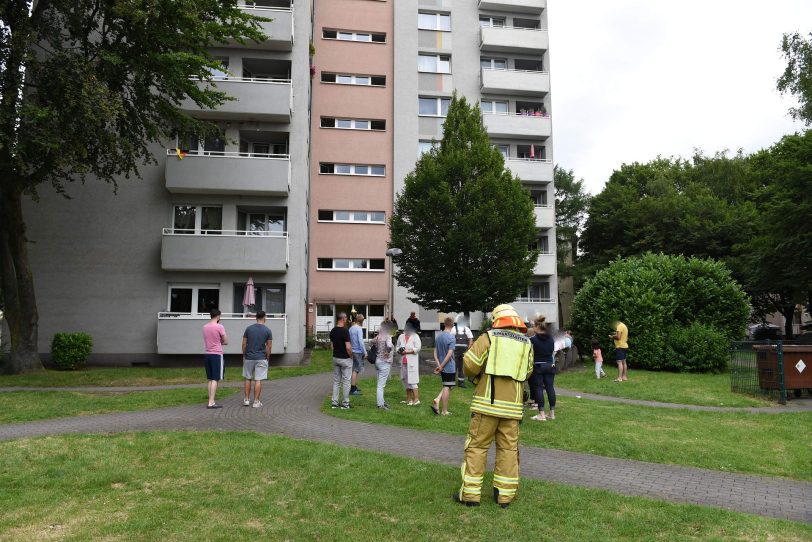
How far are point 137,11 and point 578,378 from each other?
15.9 m

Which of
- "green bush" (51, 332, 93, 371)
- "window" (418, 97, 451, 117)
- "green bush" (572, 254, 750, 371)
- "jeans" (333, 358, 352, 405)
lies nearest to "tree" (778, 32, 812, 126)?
"green bush" (572, 254, 750, 371)

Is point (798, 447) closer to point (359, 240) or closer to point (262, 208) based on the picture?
point (262, 208)

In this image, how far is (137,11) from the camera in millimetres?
14828

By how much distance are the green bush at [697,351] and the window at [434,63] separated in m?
22.0

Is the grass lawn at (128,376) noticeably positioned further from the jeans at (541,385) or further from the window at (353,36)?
the window at (353,36)

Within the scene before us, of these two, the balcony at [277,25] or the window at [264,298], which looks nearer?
the window at [264,298]

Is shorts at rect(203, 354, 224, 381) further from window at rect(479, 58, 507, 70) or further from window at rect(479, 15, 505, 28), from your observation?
window at rect(479, 15, 505, 28)

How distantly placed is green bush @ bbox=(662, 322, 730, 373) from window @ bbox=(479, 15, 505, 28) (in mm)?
24291

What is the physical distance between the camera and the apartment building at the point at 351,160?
100 feet

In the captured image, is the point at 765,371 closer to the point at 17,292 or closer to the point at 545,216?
the point at 17,292

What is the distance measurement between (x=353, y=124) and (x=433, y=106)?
5308mm

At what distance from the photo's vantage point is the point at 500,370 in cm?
574

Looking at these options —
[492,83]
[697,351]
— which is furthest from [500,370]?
[492,83]

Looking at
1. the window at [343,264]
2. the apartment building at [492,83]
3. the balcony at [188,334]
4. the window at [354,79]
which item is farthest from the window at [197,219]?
the apartment building at [492,83]
